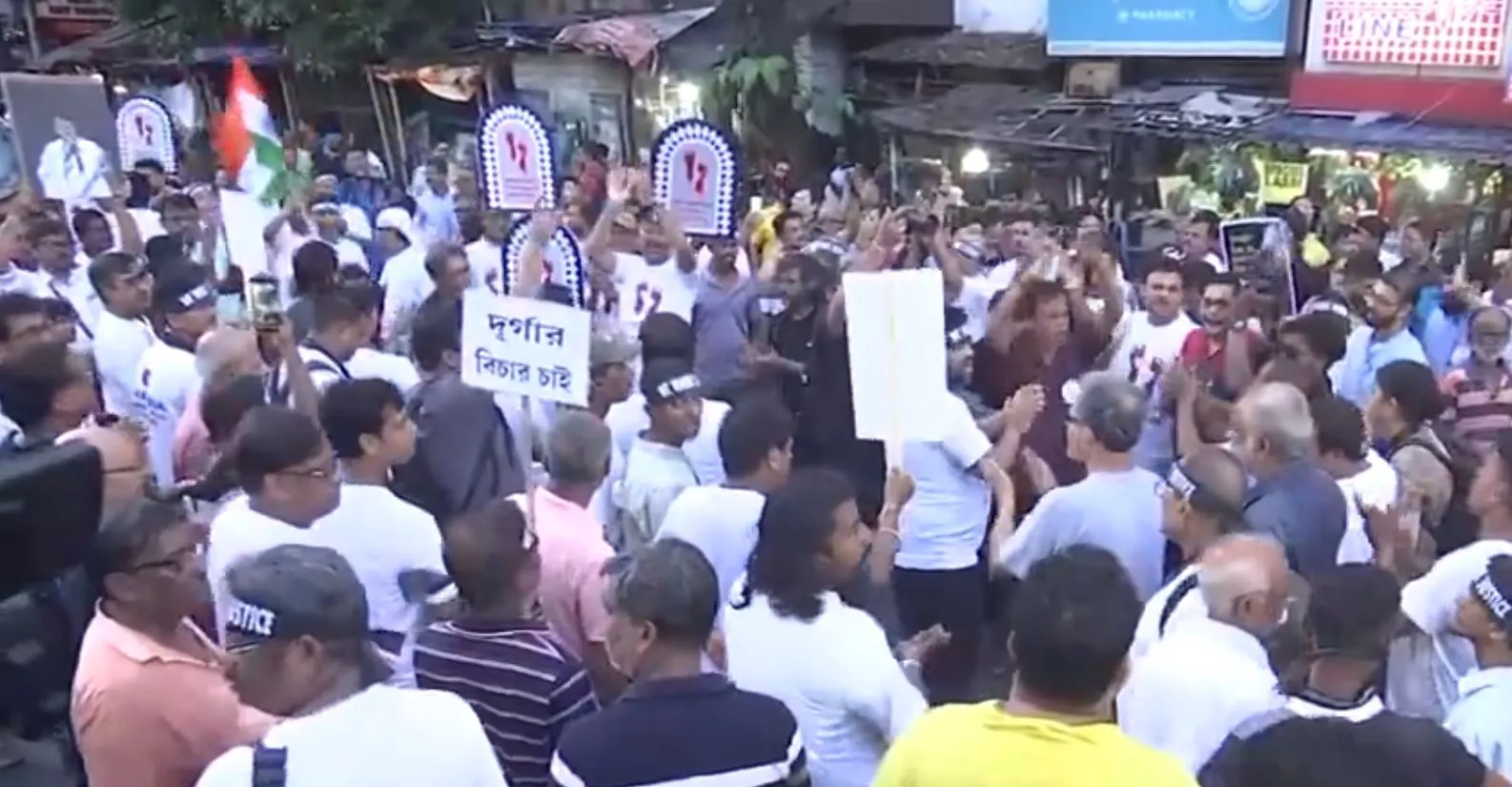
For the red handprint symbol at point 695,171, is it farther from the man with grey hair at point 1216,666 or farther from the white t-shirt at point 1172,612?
the man with grey hair at point 1216,666

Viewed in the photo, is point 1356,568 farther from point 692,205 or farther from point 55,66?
point 55,66

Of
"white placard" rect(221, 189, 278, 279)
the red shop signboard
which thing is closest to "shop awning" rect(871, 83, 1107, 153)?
the red shop signboard

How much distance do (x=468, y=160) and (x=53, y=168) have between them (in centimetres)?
802

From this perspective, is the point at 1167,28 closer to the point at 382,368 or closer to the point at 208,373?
the point at 382,368

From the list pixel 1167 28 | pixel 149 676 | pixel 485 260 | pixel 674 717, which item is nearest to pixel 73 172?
pixel 485 260

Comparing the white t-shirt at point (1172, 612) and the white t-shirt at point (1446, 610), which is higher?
the white t-shirt at point (1172, 612)

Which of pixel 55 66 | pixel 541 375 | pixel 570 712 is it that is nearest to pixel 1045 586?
pixel 570 712

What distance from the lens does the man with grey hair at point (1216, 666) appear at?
125 inches

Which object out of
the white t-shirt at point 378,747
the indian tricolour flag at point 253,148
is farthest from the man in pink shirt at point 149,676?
the indian tricolour flag at point 253,148

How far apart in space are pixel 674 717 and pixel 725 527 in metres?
1.44

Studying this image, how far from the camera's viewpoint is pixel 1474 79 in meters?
13.6

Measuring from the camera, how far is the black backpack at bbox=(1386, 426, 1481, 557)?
5.08 m

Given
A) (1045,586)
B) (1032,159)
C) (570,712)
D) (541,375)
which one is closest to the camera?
(1045,586)

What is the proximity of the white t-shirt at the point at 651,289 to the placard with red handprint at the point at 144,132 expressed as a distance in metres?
4.71
